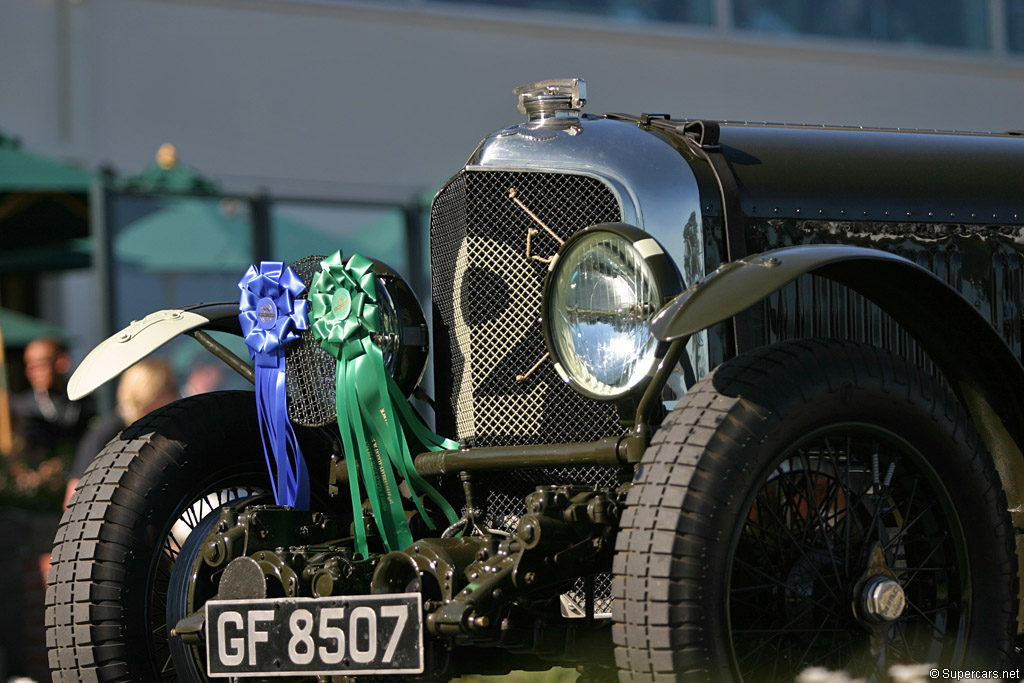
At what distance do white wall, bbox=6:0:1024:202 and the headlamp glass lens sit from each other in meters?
9.90

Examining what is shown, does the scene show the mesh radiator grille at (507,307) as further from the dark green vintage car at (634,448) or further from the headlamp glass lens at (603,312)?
the headlamp glass lens at (603,312)

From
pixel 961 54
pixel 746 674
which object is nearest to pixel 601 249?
pixel 746 674

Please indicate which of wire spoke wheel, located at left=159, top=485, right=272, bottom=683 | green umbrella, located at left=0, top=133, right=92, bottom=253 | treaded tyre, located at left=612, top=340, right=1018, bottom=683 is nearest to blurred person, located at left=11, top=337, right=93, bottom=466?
green umbrella, located at left=0, top=133, right=92, bottom=253

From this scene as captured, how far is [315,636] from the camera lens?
274 centimetres

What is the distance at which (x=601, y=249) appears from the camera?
2.91 metres

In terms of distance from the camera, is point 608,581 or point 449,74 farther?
point 449,74

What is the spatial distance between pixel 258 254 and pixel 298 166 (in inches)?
168

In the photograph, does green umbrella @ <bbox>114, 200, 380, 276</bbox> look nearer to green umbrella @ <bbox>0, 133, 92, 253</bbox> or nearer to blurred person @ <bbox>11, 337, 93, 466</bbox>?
blurred person @ <bbox>11, 337, 93, 466</bbox>

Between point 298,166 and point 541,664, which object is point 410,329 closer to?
point 541,664

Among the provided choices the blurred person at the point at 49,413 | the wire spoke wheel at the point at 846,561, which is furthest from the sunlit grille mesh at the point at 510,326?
the blurred person at the point at 49,413

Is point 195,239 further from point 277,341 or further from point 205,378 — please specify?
point 277,341

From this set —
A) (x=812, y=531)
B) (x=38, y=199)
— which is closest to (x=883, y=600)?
(x=812, y=531)

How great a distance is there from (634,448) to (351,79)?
10.9 m

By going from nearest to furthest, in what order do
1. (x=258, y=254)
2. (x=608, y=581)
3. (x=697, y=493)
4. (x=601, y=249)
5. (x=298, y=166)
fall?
(x=697, y=493) < (x=601, y=249) < (x=608, y=581) < (x=258, y=254) < (x=298, y=166)
